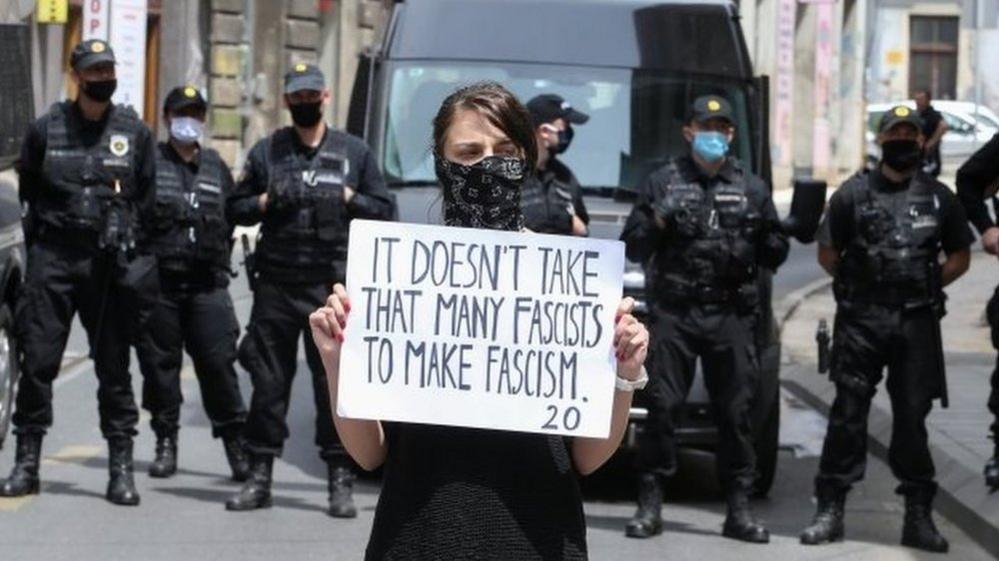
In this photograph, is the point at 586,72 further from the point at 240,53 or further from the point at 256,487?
the point at 240,53

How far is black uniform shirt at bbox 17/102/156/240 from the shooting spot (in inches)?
→ 432

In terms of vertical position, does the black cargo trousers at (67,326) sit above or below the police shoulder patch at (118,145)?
below

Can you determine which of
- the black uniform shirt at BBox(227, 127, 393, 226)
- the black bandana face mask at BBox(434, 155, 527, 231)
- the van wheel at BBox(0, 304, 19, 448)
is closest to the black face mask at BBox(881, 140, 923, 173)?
the black uniform shirt at BBox(227, 127, 393, 226)

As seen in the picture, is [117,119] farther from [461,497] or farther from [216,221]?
[461,497]

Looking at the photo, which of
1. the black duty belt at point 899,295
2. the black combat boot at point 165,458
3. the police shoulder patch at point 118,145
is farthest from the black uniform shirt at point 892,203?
the black combat boot at point 165,458

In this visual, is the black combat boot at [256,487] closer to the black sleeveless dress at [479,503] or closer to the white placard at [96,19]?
the black sleeveless dress at [479,503]

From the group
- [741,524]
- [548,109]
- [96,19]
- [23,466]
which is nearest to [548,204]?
[548,109]

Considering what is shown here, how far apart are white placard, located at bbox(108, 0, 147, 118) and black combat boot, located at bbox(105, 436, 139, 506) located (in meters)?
6.42

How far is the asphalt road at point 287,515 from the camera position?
33.6 ft

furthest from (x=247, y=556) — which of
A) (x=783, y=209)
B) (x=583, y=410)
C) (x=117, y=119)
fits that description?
(x=783, y=209)

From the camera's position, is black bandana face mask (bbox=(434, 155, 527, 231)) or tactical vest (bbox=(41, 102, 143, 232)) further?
tactical vest (bbox=(41, 102, 143, 232))

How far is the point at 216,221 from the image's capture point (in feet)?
38.9

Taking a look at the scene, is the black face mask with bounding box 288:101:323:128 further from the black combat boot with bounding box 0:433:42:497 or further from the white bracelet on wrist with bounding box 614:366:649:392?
the white bracelet on wrist with bounding box 614:366:649:392

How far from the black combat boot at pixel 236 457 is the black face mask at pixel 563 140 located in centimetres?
205
